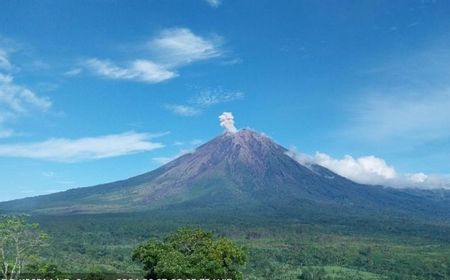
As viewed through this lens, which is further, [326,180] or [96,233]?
[326,180]

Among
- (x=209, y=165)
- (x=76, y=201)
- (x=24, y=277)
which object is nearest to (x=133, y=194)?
(x=76, y=201)

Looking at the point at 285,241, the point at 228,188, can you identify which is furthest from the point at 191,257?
the point at 228,188

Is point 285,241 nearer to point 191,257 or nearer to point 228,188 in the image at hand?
point 191,257

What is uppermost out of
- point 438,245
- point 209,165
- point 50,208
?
point 209,165

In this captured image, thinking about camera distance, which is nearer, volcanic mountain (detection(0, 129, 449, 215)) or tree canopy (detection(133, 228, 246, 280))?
tree canopy (detection(133, 228, 246, 280))

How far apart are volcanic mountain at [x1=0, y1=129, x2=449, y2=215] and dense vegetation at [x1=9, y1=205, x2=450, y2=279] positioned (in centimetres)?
1828

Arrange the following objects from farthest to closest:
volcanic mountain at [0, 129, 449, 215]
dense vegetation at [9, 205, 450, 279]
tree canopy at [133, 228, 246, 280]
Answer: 1. volcanic mountain at [0, 129, 449, 215]
2. dense vegetation at [9, 205, 450, 279]
3. tree canopy at [133, 228, 246, 280]

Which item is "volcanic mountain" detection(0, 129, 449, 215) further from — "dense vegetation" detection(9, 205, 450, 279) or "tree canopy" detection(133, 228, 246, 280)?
"tree canopy" detection(133, 228, 246, 280)

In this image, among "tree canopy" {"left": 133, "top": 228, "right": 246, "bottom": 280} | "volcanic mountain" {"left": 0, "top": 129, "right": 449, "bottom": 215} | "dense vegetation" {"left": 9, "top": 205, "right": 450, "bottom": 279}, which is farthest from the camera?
"volcanic mountain" {"left": 0, "top": 129, "right": 449, "bottom": 215}

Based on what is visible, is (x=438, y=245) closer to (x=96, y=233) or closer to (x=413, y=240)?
(x=413, y=240)

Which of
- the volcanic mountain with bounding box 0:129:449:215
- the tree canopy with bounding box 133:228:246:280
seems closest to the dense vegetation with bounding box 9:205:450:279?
the volcanic mountain with bounding box 0:129:449:215

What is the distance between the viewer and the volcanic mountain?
15125 cm

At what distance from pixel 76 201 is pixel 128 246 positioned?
79621 mm

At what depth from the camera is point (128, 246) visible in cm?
8781
